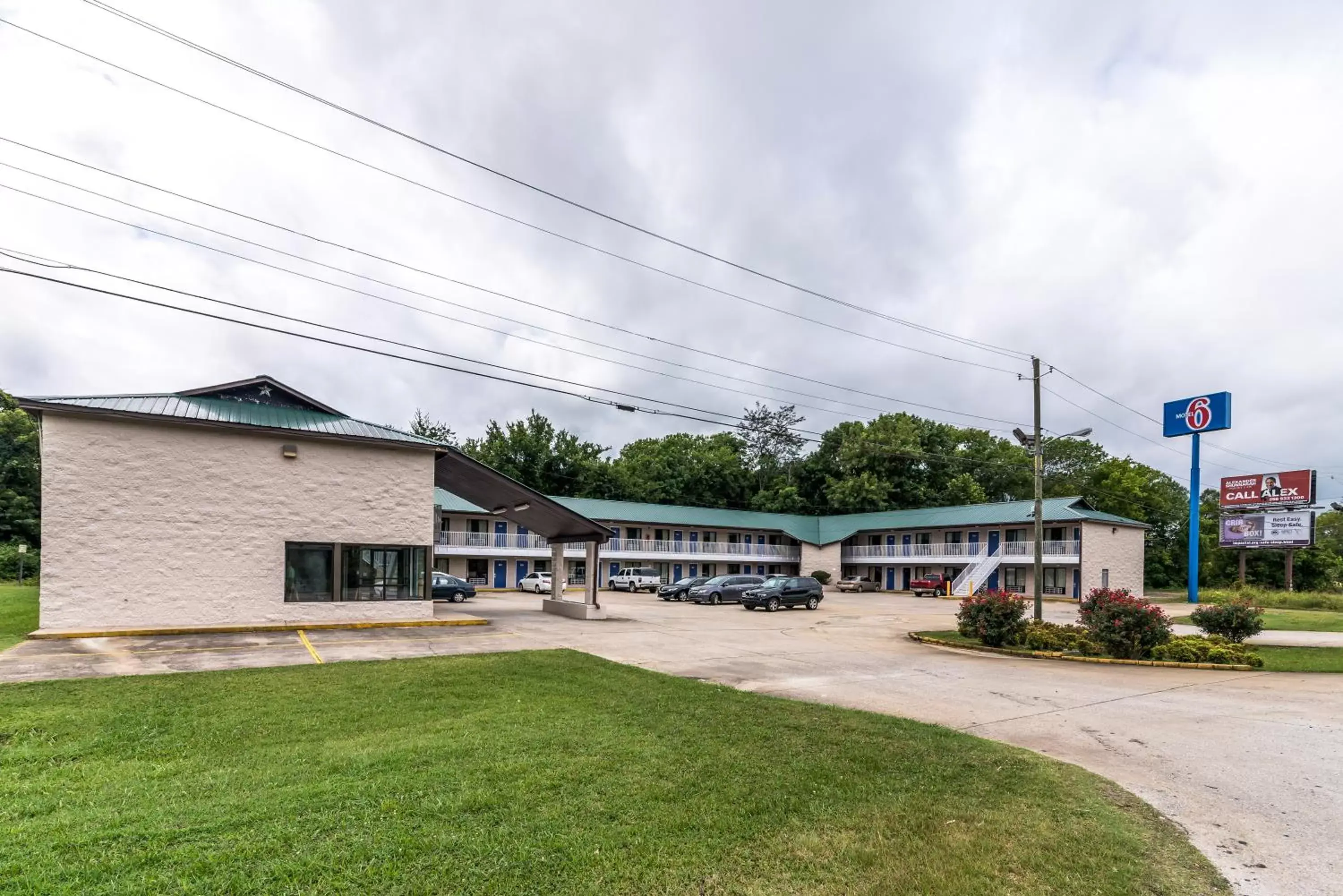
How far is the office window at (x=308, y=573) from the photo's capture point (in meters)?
18.1

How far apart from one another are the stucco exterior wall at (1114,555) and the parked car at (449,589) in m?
36.7

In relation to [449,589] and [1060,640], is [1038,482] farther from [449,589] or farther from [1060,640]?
[449,589]

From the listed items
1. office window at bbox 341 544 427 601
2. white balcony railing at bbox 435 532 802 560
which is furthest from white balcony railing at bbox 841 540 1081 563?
office window at bbox 341 544 427 601

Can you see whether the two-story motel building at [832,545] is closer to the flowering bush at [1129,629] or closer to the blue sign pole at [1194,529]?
the blue sign pole at [1194,529]

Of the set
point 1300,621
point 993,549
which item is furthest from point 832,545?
point 1300,621

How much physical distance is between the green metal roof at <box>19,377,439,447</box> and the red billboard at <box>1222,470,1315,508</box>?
5040 cm

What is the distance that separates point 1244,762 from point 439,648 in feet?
44.1

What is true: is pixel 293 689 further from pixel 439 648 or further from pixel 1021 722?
pixel 1021 722

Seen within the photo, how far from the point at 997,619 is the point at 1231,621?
5849mm

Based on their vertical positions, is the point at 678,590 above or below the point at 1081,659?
below

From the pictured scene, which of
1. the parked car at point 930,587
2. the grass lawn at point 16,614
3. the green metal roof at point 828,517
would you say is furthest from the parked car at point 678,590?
the grass lawn at point 16,614

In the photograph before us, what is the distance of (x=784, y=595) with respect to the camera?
1267 inches

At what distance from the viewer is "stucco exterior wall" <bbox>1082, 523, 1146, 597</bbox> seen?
141 feet

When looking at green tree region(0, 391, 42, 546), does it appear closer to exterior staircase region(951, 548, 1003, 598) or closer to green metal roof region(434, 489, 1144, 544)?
green metal roof region(434, 489, 1144, 544)
